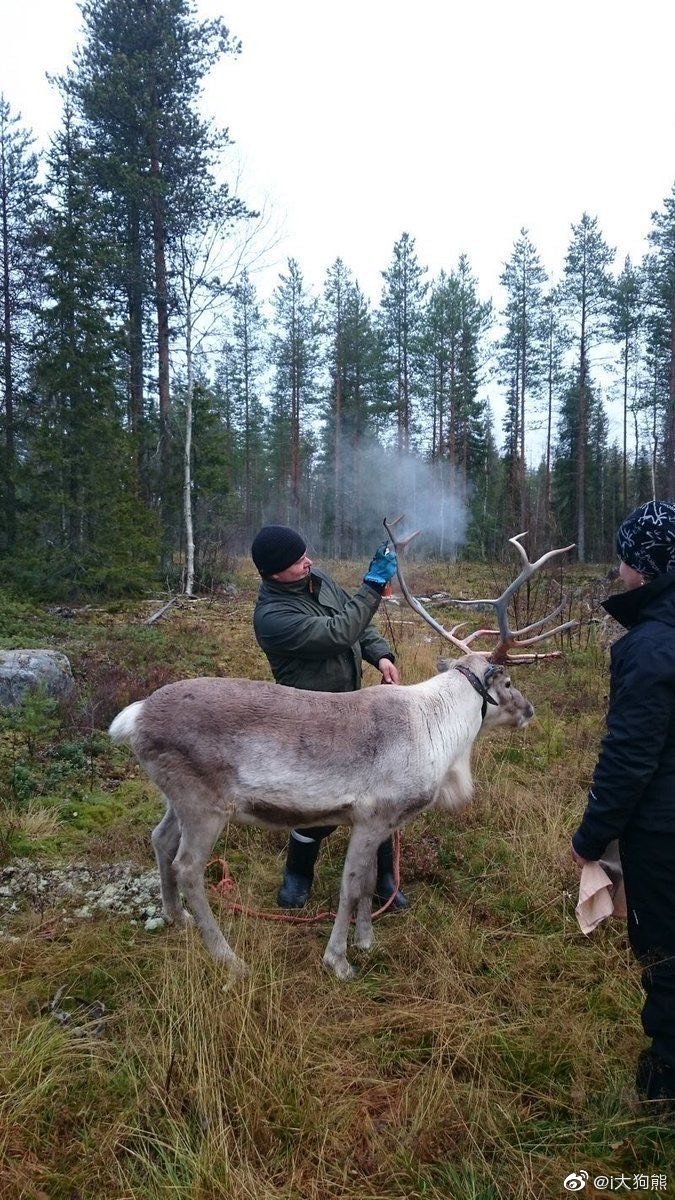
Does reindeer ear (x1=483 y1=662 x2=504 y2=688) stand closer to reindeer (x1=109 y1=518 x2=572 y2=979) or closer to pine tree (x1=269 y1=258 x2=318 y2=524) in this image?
reindeer (x1=109 y1=518 x2=572 y2=979)

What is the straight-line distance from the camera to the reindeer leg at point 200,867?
3.27m

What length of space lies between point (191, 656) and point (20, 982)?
628 centimetres

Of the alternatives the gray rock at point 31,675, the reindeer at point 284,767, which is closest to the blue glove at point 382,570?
the reindeer at point 284,767

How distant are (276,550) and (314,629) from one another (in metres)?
0.50


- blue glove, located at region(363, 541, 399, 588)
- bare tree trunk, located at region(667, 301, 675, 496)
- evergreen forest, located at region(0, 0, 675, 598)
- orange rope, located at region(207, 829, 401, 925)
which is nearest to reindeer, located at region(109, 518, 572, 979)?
orange rope, located at region(207, 829, 401, 925)

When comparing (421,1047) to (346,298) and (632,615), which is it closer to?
(632,615)

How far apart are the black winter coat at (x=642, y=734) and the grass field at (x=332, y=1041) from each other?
1034 mm

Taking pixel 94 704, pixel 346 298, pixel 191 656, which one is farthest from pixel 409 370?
pixel 94 704

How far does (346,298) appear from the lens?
1262 inches

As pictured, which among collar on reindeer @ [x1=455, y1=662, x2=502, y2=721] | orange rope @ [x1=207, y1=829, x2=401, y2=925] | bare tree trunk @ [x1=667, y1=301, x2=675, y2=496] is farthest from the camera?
bare tree trunk @ [x1=667, y1=301, x2=675, y2=496]

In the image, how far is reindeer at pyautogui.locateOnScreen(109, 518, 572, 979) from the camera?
10.6ft

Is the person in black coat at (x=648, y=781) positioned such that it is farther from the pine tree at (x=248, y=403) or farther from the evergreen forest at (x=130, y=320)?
the pine tree at (x=248, y=403)

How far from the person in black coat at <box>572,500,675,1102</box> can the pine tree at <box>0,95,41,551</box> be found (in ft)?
47.6

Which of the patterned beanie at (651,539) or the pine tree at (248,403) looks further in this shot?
the pine tree at (248,403)
